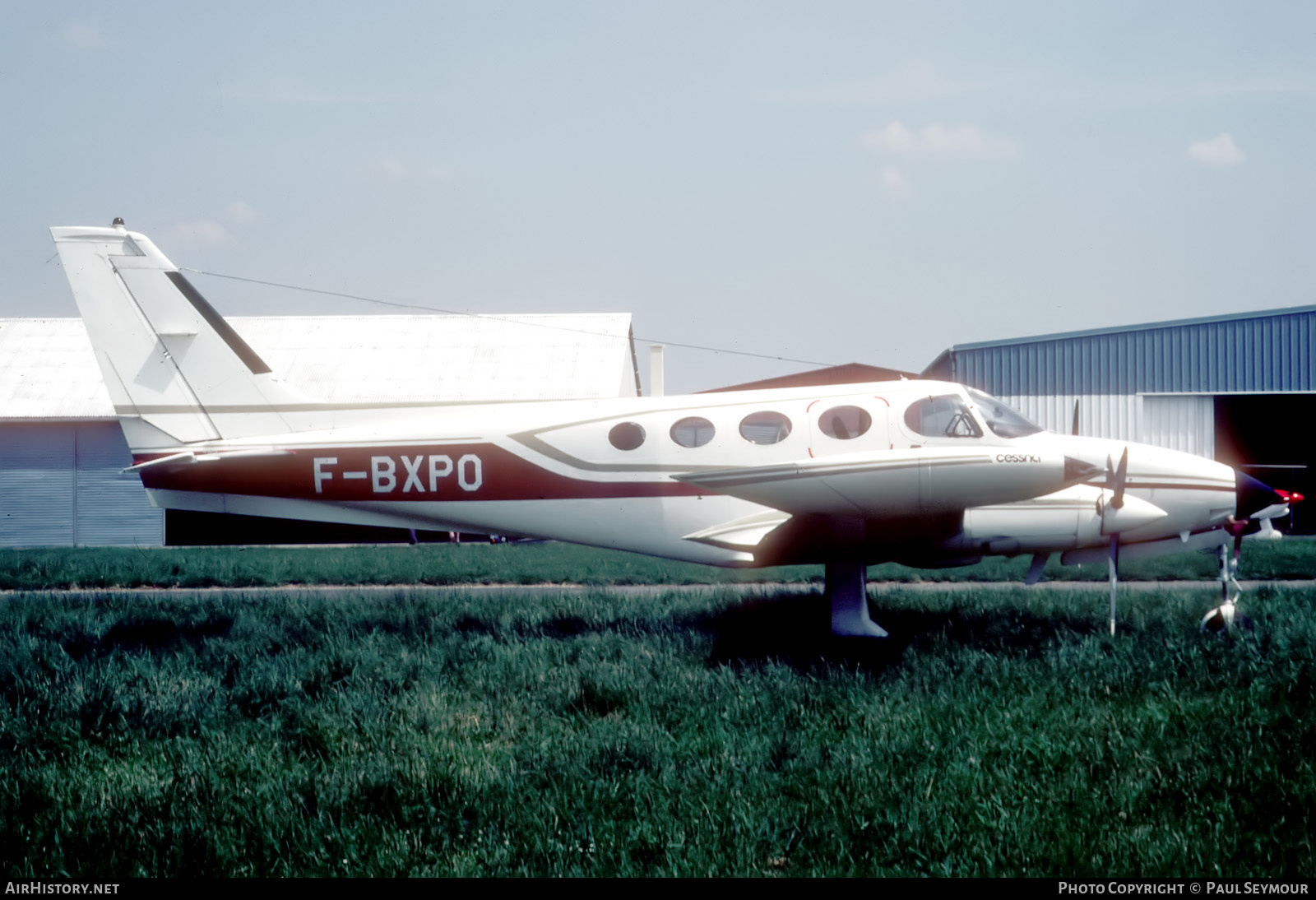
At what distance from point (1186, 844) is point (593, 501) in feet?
18.6

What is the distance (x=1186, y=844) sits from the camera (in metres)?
3.79

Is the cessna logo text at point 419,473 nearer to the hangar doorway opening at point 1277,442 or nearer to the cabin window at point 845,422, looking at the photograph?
the cabin window at point 845,422

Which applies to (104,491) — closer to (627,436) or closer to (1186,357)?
(627,436)

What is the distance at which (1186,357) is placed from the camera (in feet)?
65.0

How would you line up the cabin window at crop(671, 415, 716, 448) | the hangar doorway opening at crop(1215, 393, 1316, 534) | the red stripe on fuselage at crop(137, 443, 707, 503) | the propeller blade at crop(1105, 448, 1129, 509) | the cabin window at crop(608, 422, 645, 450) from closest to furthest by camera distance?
the propeller blade at crop(1105, 448, 1129, 509) < the cabin window at crop(671, 415, 716, 448) < the cabin window at crop(608, 422, 645, 450) < the red stripe on fuselage at crop(137, 443, 707, 503) < the hangar doorway opening at crop(1215, 393, 1316, 534)

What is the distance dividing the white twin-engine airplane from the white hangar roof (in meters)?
11.5

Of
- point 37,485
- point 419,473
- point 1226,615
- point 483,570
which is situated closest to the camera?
point 1226,615

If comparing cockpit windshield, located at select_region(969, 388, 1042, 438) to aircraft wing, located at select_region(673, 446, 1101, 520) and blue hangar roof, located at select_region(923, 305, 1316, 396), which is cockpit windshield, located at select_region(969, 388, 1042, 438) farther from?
blue hangar roof, located at select_region(923, 305, 1316, 396)

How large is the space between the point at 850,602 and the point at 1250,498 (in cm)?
380

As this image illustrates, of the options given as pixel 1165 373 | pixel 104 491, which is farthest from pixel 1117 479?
pixel 104 491

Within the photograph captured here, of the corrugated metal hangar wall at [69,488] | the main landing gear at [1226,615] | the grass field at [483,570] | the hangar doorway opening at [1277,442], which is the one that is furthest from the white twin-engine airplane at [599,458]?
the hangar doorway opening at [1277,442]

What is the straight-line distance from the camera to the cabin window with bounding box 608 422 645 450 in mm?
8391

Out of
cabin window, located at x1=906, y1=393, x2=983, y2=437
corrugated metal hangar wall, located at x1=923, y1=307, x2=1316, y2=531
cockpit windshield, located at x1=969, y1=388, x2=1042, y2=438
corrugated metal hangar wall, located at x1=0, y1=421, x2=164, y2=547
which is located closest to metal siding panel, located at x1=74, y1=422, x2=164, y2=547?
corrugated metal hangar wall, located at x1=0, y1=421, x2=164, y2=547

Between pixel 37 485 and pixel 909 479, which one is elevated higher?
pixel 909 479
